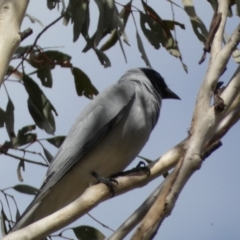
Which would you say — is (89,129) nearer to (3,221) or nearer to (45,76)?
(45,76)

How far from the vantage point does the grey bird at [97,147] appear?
2738 millimetres

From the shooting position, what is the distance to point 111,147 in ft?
9.10

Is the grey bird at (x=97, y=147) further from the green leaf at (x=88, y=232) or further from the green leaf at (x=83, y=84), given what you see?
the green leaf at (x=83, y=84)

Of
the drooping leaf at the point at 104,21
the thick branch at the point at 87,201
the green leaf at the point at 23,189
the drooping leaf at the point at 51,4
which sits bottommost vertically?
the thick branch at the point at 87,201

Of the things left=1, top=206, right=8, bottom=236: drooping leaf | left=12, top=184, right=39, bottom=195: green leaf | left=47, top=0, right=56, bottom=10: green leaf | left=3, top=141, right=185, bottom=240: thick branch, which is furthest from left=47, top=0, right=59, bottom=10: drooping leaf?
left=3, top=141, right=185, bottom=240: thick branch

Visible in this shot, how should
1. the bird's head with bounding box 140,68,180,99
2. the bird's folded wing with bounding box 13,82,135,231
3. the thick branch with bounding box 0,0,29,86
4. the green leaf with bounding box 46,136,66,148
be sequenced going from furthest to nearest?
the bird's head with bounding box 140,68,180,99
the green leaf with bounding box 46,136,66,148
the bird's folded wing with bounding box 13,82,135,231
the thick branch with bounding box 0,0,29,86

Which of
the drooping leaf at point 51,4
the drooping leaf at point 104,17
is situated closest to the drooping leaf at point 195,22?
the drooping leaf at point 104,17

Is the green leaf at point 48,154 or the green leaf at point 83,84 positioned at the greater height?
the green leaf at point 83,84

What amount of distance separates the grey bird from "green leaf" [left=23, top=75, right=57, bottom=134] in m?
0.25

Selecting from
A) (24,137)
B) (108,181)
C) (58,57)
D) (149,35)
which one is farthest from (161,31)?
(108,181)

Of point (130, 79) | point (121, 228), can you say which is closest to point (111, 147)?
point (130, 79)

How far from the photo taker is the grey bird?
2.74 meters

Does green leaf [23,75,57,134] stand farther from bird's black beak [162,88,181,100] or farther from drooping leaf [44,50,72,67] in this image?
bird's black beak [162,88,181,100]

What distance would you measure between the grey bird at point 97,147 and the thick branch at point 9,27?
57 centimetres
